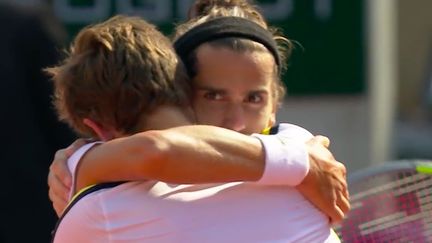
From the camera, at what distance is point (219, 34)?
8.50 feet

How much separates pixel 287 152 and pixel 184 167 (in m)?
0.20

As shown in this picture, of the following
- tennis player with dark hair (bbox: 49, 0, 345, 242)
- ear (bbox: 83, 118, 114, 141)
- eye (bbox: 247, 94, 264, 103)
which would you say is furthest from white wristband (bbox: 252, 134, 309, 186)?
ear (bbox: 83, 118, 114, 141)

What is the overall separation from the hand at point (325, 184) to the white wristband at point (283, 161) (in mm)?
30

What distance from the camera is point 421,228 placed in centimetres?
319

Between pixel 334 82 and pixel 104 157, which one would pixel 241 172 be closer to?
pixel 104 157

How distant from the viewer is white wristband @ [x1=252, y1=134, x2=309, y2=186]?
2.45 meters

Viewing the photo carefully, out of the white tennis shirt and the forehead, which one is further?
the forehead

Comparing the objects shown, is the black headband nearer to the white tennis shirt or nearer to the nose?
the nose

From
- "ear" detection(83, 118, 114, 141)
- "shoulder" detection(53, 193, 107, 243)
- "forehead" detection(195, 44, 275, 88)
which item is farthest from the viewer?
"forehead" detection(195, 44, 275, 88)

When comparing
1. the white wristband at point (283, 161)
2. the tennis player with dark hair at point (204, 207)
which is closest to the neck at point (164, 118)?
the tennis player with dark hair at point (204, 207)

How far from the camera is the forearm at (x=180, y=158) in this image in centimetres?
238

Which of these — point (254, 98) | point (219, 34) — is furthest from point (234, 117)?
point (219, 34)

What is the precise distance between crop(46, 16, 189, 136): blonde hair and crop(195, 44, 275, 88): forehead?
0.37ft

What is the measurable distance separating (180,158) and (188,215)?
9 cm
